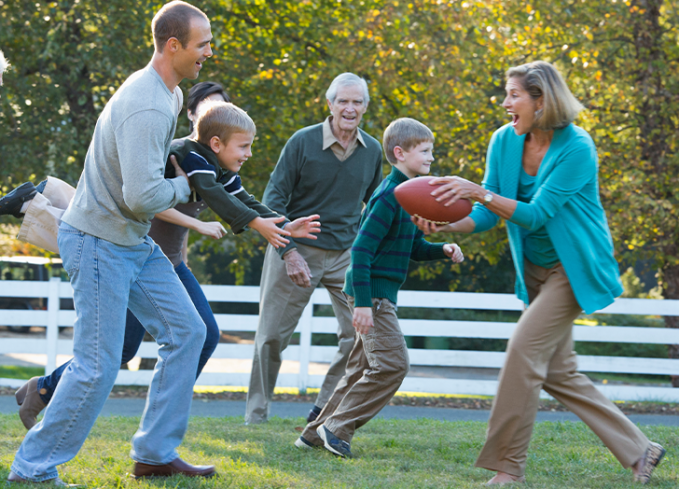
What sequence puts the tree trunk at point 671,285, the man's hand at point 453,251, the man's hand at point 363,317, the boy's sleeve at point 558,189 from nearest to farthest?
the boy's sleeve at point 558,189, the man's hand at point 363,317, the man's hand at point 453,251, the tree trunk at point 671,285

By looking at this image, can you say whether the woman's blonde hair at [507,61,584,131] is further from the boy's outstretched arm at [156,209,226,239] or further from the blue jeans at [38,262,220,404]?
the blue jeans at [38,262,220,404]

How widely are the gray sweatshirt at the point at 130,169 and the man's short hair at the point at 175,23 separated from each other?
0.52 ft

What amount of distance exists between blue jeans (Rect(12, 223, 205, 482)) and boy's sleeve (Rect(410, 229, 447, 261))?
1511mm

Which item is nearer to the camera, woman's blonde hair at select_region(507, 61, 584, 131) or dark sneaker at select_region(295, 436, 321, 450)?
woman's blonde hair at select_region(507, 61, 584, 131)

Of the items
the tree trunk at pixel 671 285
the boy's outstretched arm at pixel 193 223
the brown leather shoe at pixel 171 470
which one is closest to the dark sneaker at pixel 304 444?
the brown leather shoe at pixel 171 470

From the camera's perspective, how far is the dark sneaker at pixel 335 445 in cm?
415

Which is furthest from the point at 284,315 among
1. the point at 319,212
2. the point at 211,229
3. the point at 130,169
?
the point at 130,169

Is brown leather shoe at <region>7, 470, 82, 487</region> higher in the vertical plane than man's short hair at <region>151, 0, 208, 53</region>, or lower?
lower

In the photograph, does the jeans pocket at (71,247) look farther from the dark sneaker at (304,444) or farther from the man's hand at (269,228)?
the dark sneaker at (304,444)

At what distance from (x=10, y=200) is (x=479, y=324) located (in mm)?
6256

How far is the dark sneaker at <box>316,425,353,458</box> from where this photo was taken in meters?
4.15

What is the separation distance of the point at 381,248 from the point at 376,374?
2.30 ft

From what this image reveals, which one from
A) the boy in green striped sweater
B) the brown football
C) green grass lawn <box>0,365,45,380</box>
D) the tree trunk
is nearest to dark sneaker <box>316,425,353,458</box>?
the boy in green striped sweater

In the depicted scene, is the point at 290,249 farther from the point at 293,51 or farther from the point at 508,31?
the point at 508,31
